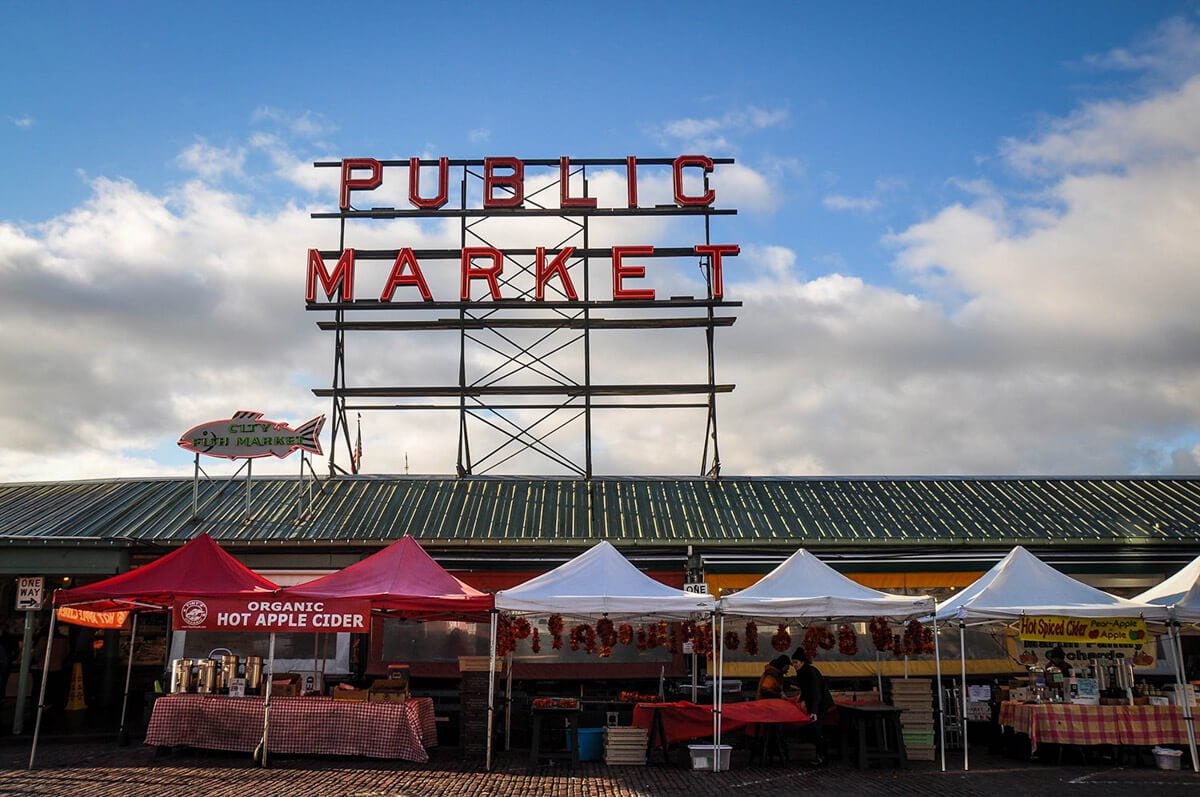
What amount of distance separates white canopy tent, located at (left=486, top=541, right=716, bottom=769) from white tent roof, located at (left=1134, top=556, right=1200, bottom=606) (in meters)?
6.77

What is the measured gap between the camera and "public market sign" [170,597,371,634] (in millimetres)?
13797

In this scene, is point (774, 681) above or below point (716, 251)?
below

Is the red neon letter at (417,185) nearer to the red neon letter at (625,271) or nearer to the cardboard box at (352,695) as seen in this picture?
the red neon letter at (625,271)

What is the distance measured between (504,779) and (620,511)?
25.2 ft

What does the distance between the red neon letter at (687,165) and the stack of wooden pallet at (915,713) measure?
1290cm

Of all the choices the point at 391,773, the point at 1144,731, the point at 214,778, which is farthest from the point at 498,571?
the point at 1144,731

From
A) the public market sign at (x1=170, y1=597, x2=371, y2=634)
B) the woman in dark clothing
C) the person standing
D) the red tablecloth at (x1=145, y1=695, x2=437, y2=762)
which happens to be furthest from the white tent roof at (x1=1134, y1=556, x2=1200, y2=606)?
the public market sign at (x1=170, y1=597, x2=371, y2=634)

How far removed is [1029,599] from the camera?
14.6 meters

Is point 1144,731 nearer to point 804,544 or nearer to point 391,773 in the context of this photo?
point 804,544

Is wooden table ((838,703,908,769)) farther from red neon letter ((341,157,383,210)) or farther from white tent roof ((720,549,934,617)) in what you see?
red neon letter ((341,157,383,210))

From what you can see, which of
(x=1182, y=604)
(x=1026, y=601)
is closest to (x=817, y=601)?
(x=1026, y=601)

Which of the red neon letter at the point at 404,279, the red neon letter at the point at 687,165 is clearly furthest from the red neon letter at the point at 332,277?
the red neon letter at the point at 687,165

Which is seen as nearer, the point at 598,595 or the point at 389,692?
the point at 598,595

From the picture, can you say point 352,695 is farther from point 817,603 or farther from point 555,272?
point 555,272
